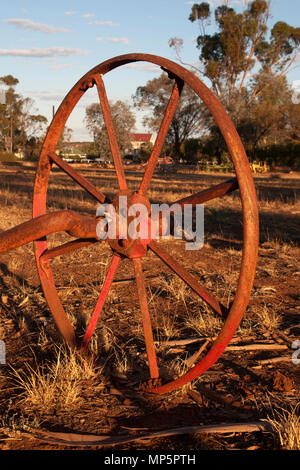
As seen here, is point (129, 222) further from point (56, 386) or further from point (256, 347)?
point (256, 347)

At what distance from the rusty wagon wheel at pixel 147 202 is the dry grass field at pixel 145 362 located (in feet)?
0.73

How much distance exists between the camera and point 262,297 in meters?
4.39

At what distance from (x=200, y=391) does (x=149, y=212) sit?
3.57 ft

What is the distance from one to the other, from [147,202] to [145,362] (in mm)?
1100

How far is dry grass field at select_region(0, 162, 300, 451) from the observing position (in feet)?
7.47

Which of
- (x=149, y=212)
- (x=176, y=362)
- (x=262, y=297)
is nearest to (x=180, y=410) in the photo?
(x=176, y=362)

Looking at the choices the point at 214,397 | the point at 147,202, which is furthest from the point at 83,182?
the point at 214,397

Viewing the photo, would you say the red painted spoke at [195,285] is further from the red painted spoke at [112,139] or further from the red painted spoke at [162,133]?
the red painted spoke at [112,139]

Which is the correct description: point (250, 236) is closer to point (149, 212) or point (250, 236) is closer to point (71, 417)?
point (149, 212)

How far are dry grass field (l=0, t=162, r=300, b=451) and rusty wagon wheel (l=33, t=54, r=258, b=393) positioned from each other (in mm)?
223

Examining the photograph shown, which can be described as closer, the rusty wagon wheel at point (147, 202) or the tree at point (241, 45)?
the rusty wagon wheel at point (147, 202)

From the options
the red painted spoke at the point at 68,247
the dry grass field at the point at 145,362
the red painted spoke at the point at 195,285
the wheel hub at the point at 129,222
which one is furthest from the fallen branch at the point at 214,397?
the red painted spoke at the point at 68,247

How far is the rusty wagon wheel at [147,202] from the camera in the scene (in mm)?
2334

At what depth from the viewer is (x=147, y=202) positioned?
273 cm
